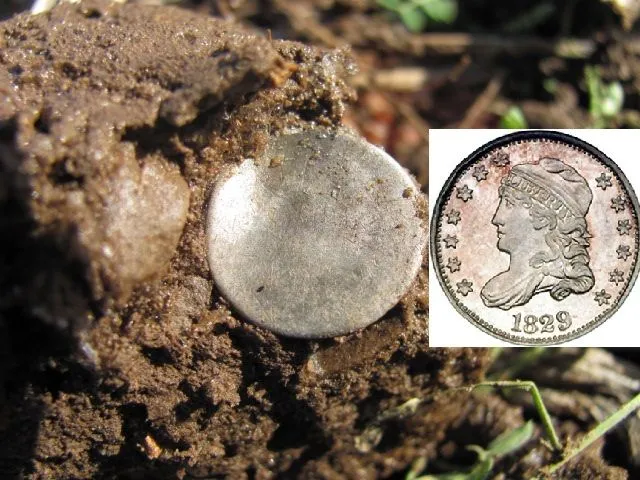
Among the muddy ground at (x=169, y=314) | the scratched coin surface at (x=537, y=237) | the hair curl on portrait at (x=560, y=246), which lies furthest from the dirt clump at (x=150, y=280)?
the hair curl on portrait at (x=560, y=246)

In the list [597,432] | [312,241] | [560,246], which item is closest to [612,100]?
[560,246]

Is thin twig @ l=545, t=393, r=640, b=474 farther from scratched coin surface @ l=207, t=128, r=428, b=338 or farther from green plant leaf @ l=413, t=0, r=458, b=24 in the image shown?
green plant leaf @ l=413, t=0, r=458, b=24

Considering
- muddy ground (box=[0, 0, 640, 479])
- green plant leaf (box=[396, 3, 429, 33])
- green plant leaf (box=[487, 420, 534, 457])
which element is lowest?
green plant leaf (box=[487, 420, 534, 457])

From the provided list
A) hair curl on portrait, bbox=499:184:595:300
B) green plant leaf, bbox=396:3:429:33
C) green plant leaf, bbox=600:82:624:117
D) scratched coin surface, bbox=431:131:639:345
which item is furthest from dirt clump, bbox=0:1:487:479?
green plant leaf, bbox=600:82:624:117

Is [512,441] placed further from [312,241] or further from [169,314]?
[169,314]

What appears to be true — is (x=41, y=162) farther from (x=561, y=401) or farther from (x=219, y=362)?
(x=561, y=401)

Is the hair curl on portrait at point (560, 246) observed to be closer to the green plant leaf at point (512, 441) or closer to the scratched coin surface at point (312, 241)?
the scratched coin surface at point (312, 241)
